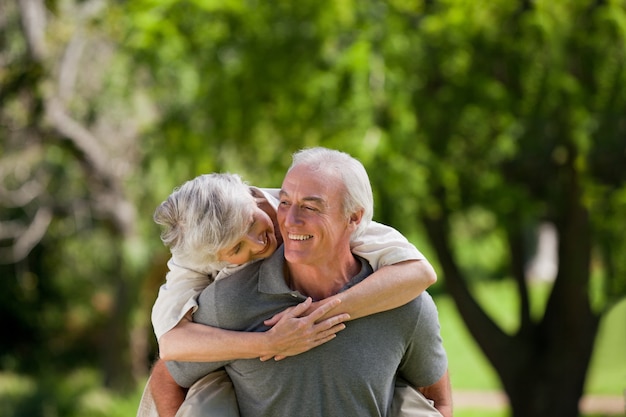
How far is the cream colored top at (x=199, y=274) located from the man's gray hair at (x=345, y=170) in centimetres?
10

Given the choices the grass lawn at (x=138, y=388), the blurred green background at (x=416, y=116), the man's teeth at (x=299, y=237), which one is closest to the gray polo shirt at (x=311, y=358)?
the man's teeth at (x=299, y=237)

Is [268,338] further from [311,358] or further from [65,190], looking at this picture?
[65,190]

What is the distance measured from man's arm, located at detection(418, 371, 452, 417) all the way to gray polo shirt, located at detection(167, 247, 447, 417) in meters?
0.12

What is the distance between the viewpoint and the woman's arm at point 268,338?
6.88 feet

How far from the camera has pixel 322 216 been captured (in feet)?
6.94

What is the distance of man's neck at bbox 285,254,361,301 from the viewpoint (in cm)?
218

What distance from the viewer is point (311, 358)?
7.01 ft

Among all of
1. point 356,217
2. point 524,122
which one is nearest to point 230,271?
point 356,217

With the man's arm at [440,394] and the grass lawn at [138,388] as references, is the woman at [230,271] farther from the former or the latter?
the grass lawn at [138,388]

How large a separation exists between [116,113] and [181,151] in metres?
3.70

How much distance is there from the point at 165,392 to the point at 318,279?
0.44m

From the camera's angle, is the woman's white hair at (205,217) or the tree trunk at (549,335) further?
the tree trunk at (549,335)

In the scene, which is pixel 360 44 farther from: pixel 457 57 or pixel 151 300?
pixel 151 300

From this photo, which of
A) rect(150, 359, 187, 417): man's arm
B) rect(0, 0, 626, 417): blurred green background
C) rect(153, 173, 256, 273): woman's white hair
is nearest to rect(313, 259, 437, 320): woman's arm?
rect(153, 173, 256, 273): woman's white hair
